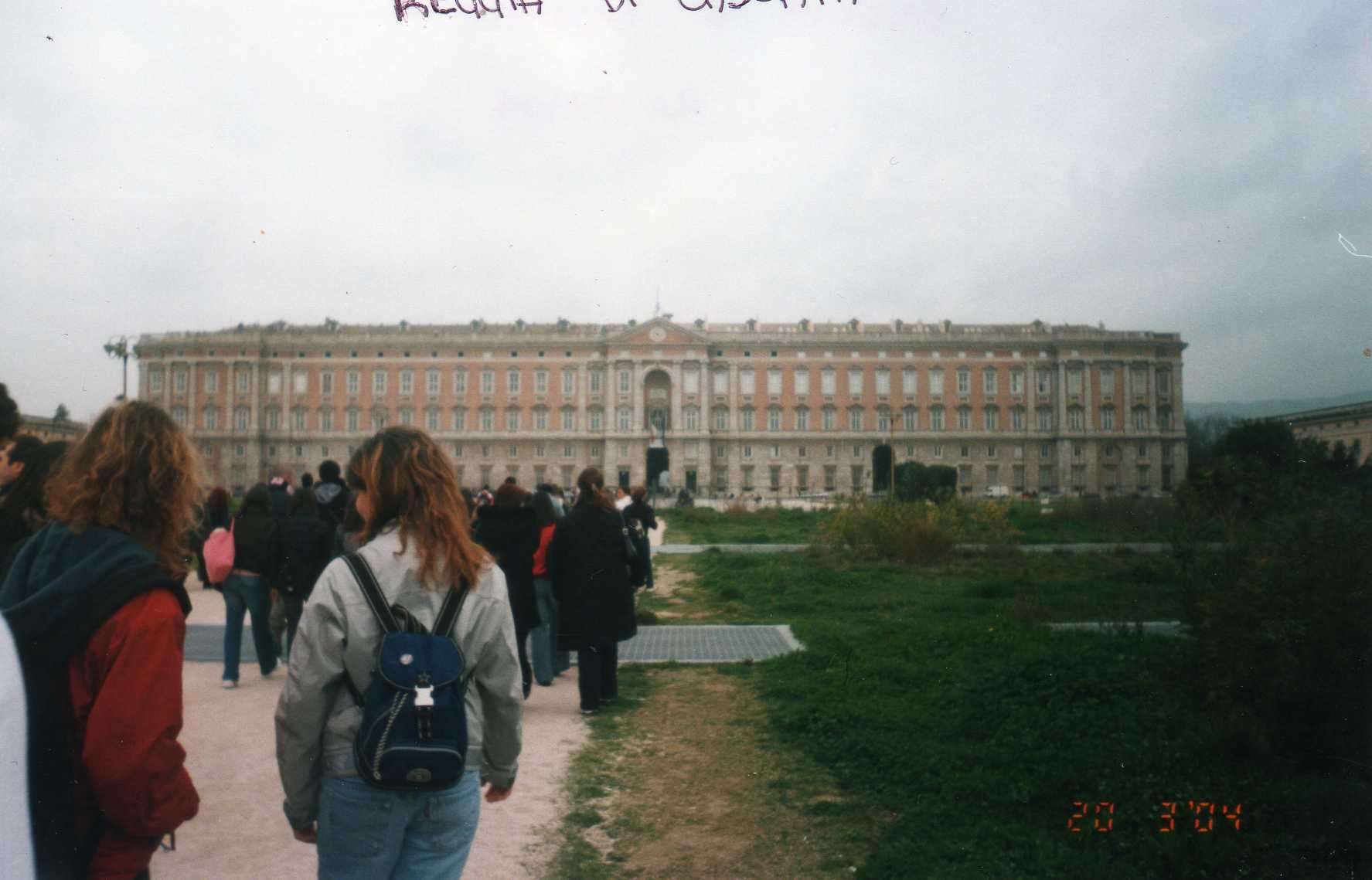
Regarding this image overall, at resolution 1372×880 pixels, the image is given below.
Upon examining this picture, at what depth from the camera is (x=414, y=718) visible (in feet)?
6.95

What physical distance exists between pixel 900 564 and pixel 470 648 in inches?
520

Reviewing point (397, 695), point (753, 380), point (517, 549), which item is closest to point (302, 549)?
point (517, 549)

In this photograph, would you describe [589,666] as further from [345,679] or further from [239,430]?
[239,430]

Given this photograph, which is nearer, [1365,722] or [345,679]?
[345,679]

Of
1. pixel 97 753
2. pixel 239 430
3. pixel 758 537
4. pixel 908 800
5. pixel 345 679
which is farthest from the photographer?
pixel 239 430

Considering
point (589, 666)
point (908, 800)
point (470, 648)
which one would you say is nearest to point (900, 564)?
point (589, 666)

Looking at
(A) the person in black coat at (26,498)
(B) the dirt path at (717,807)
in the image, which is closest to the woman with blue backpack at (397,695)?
(A) the person in black coat at (26,498)

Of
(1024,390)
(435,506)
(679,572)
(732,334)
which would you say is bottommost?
(679,572)

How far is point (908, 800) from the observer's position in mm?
4355

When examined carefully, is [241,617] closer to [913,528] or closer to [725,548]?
[913,528]

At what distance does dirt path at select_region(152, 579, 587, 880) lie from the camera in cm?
377

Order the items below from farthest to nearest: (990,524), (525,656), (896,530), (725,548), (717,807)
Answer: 1. (725,548)
2. (990,524)
3. (896,530)
4. (525,656)
5. (717,807)

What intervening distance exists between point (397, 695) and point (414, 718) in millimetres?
67
